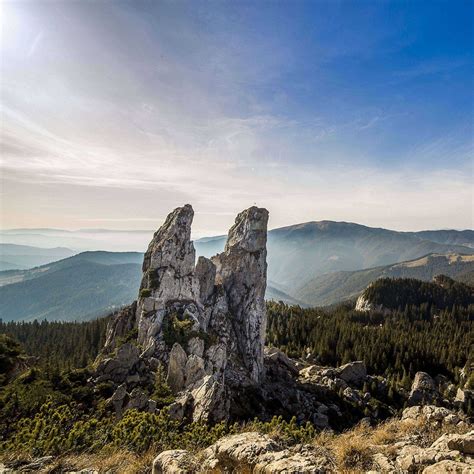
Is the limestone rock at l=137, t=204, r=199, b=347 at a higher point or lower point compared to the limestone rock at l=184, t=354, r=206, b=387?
higher

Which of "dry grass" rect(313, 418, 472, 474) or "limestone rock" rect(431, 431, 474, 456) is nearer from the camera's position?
"limestone rock" rect(431, 431, 474, 456)

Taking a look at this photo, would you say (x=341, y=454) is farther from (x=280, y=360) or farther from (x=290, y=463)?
(x=280, y=360)

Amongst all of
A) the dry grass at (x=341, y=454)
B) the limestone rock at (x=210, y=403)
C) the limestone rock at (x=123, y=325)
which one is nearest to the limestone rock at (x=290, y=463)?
the dry grass at (x=341, y=454)

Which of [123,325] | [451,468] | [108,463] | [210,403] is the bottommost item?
[123,325]

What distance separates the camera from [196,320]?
215ft

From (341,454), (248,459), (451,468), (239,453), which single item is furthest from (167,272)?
(451,468)

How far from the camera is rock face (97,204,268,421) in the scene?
4225 centimetres

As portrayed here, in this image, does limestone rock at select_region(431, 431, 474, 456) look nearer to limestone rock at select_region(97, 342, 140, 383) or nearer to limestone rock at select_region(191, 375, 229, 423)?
limestone rock at select_region(191, 375, 229, 423)

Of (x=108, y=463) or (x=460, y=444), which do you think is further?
(x=108, y=463)

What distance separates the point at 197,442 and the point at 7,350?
3316 centimetres

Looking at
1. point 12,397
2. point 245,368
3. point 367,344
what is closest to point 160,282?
point 245,368

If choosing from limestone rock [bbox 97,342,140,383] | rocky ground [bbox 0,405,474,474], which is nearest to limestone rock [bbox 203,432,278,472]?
rocky ground [bbox 0,405,474,474]

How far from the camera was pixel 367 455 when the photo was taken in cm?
1352

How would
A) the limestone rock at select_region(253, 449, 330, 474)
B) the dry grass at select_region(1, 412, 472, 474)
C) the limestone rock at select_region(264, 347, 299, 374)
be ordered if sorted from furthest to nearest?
the limestone rock at select_region(264, 347, 299, 374)
the dry grass at select_region(1, 412, 472, 474)
the limestone rock at select_region(253, 449, 330, 474)
